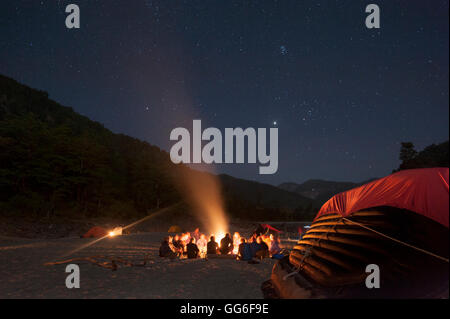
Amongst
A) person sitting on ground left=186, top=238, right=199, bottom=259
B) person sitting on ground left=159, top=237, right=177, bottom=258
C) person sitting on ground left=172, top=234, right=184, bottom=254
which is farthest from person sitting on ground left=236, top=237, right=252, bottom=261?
person sitting on ground left=172, top=234, right=184, bottom=254

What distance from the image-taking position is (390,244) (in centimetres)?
532

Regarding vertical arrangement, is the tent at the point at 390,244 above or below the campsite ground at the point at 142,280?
above

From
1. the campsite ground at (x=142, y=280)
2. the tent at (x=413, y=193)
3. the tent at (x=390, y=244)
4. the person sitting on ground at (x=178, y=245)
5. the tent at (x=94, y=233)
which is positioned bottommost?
the tent at (x=94, y=233)

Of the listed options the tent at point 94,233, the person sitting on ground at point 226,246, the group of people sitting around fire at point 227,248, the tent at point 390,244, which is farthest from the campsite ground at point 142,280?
the tent at point 94,233

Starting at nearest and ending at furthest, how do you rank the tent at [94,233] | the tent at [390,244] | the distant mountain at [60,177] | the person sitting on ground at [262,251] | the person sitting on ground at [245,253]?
the tent at [390,244] → the person sitting on ground at [245,253] → the person sitting on ground at [262,251] → the tent at [94,233] → the distant mountain at [60,177]

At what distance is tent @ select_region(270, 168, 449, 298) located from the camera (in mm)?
4727

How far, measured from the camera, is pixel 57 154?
4650 centimetres

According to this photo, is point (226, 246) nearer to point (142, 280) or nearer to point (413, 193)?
point (142, 280)

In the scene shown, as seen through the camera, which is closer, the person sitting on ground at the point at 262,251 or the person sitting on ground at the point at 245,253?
the person sitting on ground at the point at 245,253

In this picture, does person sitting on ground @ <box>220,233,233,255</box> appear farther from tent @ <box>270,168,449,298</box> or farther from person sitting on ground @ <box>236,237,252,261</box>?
tent @ <box>270,168,449,298</box>

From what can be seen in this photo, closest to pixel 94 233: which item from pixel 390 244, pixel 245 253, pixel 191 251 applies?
pixel 191 251

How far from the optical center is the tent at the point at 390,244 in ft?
15.5

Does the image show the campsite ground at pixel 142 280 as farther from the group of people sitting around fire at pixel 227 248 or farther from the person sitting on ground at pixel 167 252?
the group of people sitting around fire at pixel 227 248

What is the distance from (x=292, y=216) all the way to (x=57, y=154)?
66.4 m
